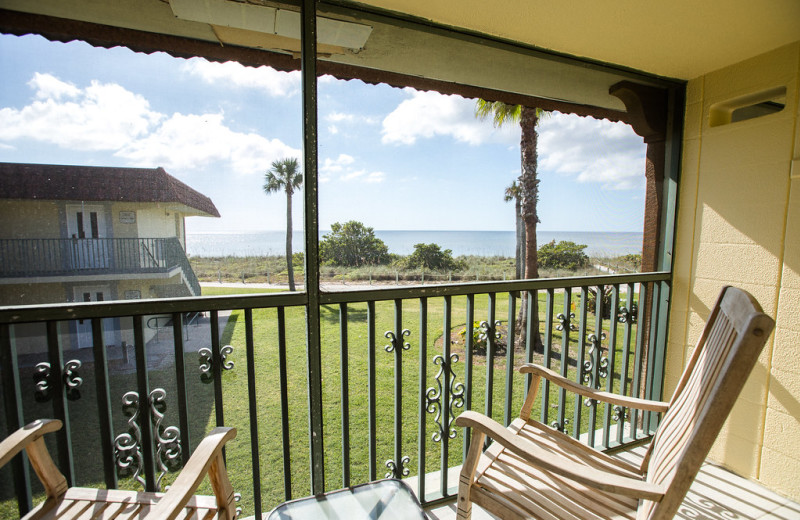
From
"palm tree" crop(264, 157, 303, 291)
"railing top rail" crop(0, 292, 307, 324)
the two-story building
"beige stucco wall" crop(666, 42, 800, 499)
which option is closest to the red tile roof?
the two-story building

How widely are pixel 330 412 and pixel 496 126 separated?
6.34m

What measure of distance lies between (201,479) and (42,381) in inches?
31.7

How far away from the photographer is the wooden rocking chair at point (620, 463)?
89 cm

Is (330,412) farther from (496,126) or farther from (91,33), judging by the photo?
(91,33)

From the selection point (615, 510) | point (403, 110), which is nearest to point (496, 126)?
point (403, 110)

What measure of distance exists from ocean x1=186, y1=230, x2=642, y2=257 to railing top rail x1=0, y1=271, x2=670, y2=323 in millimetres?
252

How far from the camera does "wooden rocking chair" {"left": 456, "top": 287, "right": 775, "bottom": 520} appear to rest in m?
0.89

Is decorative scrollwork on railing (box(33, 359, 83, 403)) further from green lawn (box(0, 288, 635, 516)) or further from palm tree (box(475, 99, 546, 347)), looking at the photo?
palm tree (box(475, 99, 546, 347))

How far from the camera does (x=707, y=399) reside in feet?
3.04

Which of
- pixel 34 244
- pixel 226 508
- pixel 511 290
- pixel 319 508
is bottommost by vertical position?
pixel 319 508

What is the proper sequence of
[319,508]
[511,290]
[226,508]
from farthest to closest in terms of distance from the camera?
[511,290] < [319,508] < [226,508]

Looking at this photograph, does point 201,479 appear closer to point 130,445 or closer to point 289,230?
point 130,445

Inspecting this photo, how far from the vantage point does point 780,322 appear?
6.28 ft

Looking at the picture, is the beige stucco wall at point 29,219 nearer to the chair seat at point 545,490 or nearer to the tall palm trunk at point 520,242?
the chair seat at point 545,490
